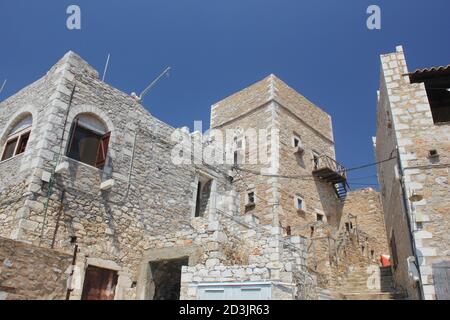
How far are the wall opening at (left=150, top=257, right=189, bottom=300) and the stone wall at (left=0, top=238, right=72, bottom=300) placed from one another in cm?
267

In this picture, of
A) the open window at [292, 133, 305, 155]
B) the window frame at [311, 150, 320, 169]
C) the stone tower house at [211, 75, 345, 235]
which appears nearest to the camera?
the stone tower house at [211, 75, 345, 235]

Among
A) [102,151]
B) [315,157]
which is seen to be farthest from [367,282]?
[102,151]

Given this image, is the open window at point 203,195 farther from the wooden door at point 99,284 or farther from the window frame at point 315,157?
the window frame at point 315,157

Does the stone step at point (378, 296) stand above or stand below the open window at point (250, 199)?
below

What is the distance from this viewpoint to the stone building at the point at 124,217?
776cm

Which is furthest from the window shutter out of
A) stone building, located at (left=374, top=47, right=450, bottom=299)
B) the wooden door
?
stone building, located at (left=374, top=47, right=450, bottom=299)

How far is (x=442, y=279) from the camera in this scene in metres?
7.18

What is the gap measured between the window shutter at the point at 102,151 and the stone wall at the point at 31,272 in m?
3.25

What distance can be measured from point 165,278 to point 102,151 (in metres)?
3.93

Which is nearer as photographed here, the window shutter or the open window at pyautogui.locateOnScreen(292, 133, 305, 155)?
the window shutter

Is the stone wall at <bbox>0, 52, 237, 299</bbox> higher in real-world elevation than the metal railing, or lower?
lower

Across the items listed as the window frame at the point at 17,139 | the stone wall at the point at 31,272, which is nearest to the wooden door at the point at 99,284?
the stone wall at the point at 31,272

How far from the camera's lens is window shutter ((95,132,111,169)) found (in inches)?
411

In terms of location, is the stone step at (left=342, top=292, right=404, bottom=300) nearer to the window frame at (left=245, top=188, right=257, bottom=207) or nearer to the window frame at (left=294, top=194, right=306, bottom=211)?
the window frame at (left=294, top=194, right=306, bottom=211)
